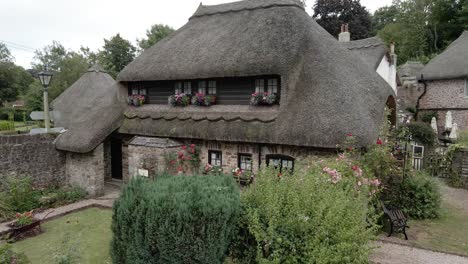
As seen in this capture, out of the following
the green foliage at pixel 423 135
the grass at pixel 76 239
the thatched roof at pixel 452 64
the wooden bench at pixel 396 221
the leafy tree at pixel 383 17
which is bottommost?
the grass at pixel 76 239

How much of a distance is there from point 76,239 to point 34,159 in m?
6.17

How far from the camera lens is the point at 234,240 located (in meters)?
4.96

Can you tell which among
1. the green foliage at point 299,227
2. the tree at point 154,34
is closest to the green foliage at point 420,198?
the green foliage at point 299,227

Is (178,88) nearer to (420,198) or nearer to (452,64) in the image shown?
(420,198)

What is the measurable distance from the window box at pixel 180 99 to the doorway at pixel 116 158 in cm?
336

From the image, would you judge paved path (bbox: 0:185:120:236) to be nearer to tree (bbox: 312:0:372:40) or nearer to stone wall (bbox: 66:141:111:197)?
stone wall (bbox: 66:141:111:197)

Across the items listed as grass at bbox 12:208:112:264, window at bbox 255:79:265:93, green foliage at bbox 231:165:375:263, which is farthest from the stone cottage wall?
grass at bbox 12:208:112:264

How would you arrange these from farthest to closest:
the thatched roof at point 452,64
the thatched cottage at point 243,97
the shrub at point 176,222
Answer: the thatched roof at point 452,64 < the thatched cottage at point 243,97 < the shrub at point 176,222

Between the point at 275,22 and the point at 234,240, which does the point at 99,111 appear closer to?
the point at 275,22

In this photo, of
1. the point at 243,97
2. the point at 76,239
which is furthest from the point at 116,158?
the point at 76,239

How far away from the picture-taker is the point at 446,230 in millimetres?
8047

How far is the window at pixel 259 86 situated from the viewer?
10312 millimetres

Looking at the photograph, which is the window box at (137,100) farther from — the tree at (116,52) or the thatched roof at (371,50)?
the tree at (116,52)

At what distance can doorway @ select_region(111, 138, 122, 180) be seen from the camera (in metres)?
13.6
